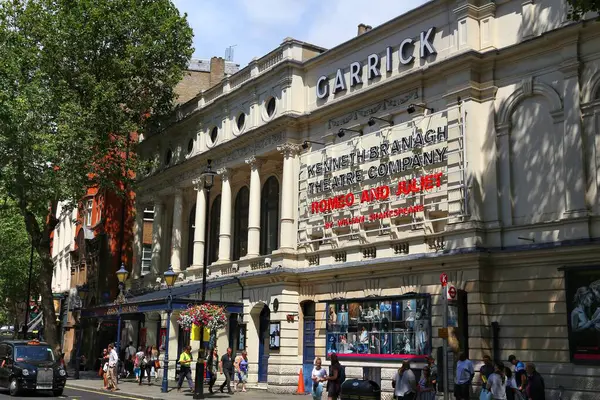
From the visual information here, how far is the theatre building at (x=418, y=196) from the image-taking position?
20.9 meters

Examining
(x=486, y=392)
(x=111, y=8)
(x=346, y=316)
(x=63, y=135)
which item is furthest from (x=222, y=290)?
(x=486, y=392)

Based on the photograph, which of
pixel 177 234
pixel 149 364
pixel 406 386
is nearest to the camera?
pixel 406 386

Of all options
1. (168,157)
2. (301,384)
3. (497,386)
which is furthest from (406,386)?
(168,157)

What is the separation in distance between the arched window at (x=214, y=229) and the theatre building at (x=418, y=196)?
8.44 feet

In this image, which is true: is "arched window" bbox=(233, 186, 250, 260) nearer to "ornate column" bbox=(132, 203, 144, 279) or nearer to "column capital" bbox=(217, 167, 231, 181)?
"column capital" bbox=(217, 167, 231, 181)

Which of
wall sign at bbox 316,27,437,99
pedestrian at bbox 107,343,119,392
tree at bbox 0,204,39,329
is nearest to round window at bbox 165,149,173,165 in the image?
wall sign at bbox 316,27,437,99

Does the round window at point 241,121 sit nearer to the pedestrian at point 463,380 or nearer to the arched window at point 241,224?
the arched window at point 241,224

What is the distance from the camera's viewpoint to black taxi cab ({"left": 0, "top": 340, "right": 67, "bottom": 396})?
24172 mm

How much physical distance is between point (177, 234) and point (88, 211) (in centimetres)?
1980

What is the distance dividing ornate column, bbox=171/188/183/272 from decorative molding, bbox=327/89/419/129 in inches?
518

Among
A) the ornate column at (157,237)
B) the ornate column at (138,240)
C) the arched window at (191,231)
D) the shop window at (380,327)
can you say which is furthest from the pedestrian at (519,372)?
the ornate column at (138,240)

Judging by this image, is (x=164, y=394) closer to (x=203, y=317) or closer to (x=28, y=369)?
(x=203, y=317)

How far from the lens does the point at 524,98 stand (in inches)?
898

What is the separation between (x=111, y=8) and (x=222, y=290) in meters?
16.2
